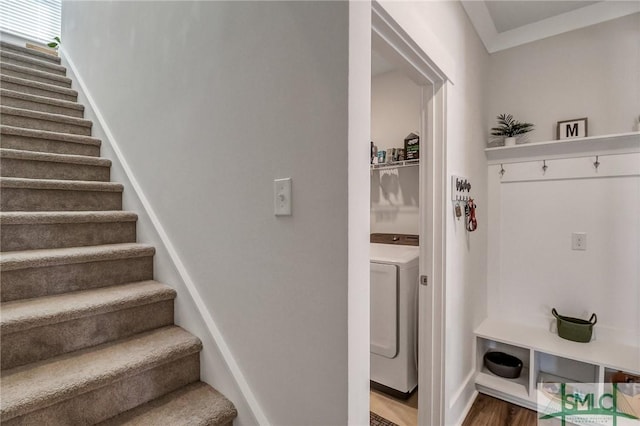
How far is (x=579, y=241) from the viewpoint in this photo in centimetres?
216

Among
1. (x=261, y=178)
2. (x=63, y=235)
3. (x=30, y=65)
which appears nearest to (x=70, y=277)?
(x=63, y=235)

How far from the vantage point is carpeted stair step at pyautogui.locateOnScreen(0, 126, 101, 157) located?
1821mm

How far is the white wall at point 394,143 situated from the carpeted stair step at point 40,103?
98.6 inches

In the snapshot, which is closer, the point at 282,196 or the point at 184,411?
the point at 282,196

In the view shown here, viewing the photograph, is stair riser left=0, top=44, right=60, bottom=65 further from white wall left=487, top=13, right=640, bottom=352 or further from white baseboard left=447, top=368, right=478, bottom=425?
white baseboard left=447, top=368, right=478, bottom=425

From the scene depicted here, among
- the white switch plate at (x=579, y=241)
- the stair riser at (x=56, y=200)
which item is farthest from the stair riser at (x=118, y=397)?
the white switch plate at (x=579, y=241)

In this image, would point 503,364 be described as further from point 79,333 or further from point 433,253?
point 79,333

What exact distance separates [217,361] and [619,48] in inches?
119

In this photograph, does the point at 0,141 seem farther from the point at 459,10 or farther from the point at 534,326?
the point at 534,326

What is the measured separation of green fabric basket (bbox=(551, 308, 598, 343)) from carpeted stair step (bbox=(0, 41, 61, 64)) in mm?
4813

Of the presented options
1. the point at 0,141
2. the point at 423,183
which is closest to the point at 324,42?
the point at 423,183

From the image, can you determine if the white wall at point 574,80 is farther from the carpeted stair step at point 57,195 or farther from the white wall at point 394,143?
the carpeted stair step at point 57,195

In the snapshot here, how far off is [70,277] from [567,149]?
3024 mm

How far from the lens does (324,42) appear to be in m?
0.86
